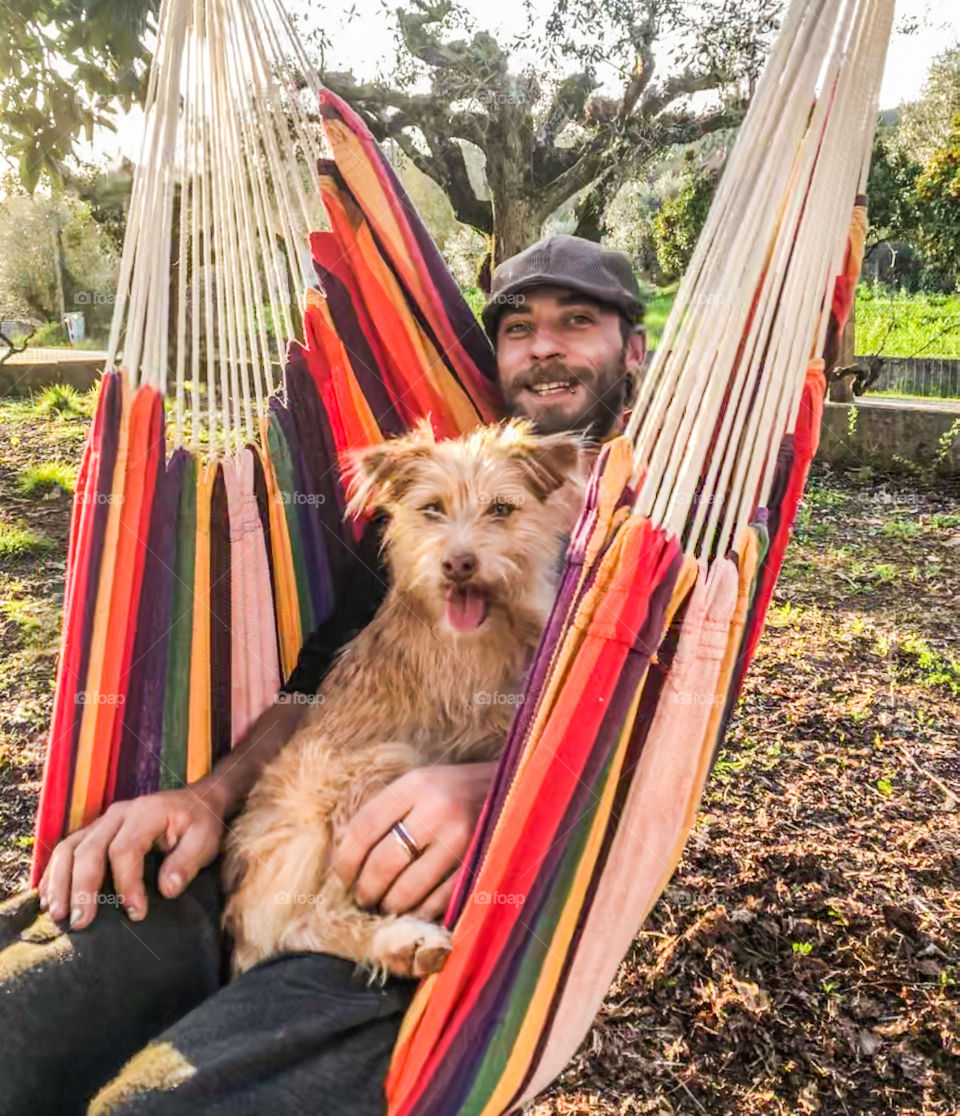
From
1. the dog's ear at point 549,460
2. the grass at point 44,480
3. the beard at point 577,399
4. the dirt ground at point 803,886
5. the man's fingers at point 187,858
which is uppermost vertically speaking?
the beard at point 577,399

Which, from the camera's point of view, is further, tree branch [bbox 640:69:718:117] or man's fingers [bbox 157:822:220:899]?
tree branch [bbox 640:69:718:117]

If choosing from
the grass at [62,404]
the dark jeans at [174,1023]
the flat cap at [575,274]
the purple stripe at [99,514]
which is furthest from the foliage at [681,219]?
the dark jeans at [174,1023]

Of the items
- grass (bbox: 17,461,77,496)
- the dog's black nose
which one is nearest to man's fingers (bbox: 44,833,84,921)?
the dog's black nose

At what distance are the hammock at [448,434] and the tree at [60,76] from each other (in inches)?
80.9

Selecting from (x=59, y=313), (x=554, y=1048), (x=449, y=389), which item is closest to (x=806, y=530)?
(x=449, y=389)

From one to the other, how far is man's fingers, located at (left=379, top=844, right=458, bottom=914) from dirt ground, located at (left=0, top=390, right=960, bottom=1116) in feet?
2.13

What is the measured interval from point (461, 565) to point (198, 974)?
2.46ft

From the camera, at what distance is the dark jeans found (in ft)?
3.48

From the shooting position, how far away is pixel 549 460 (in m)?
1.62

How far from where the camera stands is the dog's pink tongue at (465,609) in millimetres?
1568

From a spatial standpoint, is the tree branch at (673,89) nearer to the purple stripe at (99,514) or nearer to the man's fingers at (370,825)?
the purple stripe at (99,514)

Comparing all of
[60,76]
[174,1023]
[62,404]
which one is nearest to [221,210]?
[174,1023]

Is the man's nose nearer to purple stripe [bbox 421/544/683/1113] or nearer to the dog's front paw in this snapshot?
purple stripe [bbox 421/544/683/1113]

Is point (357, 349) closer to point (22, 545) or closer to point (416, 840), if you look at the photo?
point (416, 840)
